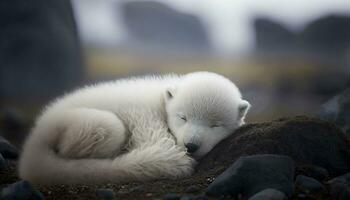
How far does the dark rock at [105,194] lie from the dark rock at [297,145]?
2.23ft

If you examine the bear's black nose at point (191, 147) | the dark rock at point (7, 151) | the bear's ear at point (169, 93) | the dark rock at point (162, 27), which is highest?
the dark rock at point (162, 27)

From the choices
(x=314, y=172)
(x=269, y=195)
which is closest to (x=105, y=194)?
(x=269, y=195)

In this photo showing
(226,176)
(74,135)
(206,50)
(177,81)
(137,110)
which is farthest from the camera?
(206,50)

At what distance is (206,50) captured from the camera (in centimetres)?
552

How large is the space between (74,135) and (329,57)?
331 cm

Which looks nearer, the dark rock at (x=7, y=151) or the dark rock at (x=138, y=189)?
the dark rock at (x=138, y=189)


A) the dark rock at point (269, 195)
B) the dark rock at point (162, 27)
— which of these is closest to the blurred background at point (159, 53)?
the dark rock at point (162, 27)

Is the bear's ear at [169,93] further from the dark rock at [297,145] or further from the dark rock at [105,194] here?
the dark rock at [105,194]

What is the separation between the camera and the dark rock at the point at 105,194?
2984 millimetres

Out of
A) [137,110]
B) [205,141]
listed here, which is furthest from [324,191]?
[137,110]

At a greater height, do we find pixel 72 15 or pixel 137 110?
pixel 72 15

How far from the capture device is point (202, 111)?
143 inches

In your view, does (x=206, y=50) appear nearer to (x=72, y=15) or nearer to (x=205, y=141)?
(x=72, y=15)

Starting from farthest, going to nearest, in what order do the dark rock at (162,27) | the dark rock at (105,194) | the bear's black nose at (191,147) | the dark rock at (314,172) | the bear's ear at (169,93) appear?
the dark rock at (162,27), the bear's ear at (169,93), the bear's black nose at (191,147), the dark rock at (314,172), the dark rock at (105,194)
